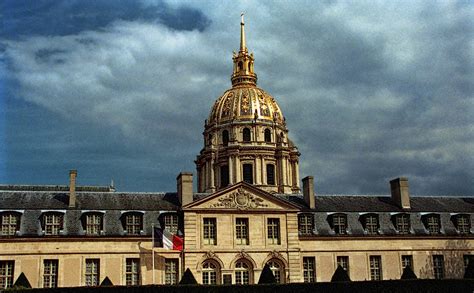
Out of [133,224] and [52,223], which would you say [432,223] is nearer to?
[133,224]

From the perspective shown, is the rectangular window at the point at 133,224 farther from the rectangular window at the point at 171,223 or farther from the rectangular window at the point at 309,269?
the rectangular window at the point at 309,269

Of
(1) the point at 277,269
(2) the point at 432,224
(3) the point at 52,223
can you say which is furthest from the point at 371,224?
(3) the point at 52,223

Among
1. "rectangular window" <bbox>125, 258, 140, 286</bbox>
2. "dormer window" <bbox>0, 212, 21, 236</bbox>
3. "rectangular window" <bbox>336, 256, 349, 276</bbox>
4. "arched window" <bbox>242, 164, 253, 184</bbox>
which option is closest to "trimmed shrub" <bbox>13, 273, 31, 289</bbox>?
"dormer window" <bbox>0, 212, 21, 236</bbox>

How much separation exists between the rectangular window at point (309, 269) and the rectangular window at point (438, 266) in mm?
9931

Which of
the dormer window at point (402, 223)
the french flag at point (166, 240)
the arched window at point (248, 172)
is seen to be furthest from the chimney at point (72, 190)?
the arched window at point (248, 172)

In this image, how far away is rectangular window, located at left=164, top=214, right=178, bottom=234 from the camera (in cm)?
4812

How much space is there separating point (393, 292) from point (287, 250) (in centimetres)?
1087

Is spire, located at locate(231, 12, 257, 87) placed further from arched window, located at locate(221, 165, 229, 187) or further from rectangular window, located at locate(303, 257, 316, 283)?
rectangular window, located at locate(303, 257, 316, 283)

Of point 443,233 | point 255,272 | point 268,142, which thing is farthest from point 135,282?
point 268,142

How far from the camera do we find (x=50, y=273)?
149 feet

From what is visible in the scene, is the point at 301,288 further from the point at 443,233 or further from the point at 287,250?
the point at 443,233

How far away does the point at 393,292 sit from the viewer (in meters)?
39.9

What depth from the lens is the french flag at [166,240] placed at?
4578 cm

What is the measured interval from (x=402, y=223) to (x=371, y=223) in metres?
2.58
